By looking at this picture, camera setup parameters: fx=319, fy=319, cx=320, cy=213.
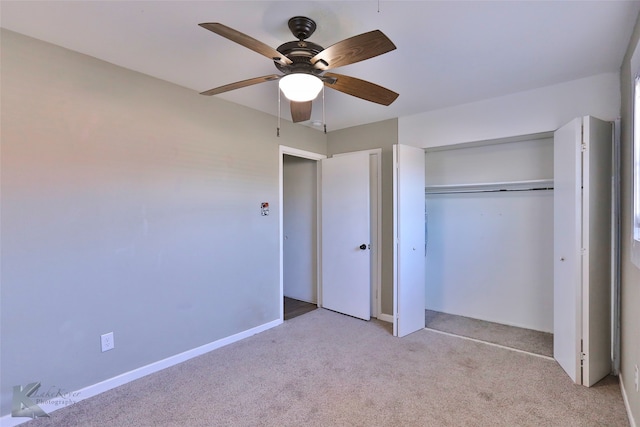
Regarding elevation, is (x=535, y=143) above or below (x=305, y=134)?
below

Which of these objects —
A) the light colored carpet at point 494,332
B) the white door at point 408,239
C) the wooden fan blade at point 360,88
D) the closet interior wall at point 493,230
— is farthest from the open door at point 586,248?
the wooden fan blade at point 360,88

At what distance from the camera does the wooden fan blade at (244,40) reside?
1.39m

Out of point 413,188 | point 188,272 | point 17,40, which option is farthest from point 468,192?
point 17,40

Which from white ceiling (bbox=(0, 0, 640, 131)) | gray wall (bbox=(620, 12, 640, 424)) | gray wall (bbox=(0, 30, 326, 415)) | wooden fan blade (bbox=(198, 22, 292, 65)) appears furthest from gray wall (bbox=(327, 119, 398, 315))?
wooden fan blade (bbox=(198, 22, 292, 65))

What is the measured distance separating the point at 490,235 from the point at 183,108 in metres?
3.45

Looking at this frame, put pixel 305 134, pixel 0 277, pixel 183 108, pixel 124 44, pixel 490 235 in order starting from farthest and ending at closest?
pixel 305 134 < pixel 490 235 < pixel 183 108 < pixel 124 44 < pixel 0 277

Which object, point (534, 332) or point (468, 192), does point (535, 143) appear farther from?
point (534, 332)

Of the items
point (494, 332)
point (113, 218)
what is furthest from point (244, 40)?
point (494, 332)

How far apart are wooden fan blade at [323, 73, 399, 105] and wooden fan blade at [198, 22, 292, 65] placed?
0.30m

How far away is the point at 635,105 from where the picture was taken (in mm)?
1798

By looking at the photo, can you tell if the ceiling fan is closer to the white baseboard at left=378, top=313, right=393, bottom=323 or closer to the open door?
the open door

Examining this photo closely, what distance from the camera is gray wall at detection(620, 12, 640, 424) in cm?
186

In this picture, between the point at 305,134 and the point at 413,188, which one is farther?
the point at 305,134

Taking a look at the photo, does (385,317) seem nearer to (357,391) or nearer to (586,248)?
(357,391)
